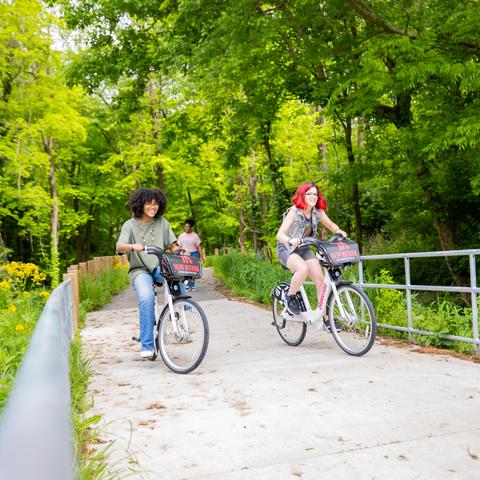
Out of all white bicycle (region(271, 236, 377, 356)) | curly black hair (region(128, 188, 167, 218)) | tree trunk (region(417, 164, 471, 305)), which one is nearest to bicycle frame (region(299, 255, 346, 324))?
white bicycle (region(271, 236, 377, 356))

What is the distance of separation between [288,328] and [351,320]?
4.44 feet

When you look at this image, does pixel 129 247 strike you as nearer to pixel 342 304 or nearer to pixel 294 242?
pixel 294 242

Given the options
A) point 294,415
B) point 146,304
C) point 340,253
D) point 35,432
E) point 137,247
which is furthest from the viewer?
point 340,253

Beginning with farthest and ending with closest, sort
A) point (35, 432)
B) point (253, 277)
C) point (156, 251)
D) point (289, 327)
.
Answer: point (253, 277) → point (289, 327) → point (156, 251) → point (35, 432)

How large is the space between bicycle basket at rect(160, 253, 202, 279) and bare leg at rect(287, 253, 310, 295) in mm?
1170

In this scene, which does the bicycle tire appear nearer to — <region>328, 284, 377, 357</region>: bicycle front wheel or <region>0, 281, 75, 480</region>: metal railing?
<region>328, 284, 377, 357</region>: bicycle front wheel

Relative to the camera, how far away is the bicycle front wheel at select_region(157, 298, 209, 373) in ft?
18.7

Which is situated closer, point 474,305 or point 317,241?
point 474,305

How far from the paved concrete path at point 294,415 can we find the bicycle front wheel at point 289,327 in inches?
8.4

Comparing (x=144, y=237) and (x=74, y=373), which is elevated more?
(x=144, y=237)

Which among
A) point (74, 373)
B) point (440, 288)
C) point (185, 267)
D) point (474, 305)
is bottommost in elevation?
point (74, 373)

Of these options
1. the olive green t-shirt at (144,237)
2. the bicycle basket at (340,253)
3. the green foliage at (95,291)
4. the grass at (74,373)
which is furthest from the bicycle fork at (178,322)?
the green foliage at (95,291)

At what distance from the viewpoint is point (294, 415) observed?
4.16m

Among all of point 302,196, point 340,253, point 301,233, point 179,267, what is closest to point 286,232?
point 301,233
